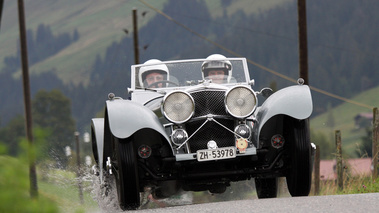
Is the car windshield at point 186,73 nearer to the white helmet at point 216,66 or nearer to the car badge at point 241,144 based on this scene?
the white helmet at point 216,66

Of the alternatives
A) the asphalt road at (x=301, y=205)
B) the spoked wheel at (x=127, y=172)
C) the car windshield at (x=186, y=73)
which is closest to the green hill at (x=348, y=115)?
the car windshield at (x=186, y=73)

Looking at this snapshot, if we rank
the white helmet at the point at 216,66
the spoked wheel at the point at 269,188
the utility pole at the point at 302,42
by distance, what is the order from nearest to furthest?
the spoked wheel at the point at 269,188 → the white helmet at the point at 216,66 → the utility pole at the point at 302,42

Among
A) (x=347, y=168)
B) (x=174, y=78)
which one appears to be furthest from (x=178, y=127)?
(x=347, y=168)

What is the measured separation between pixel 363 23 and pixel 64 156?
564 ft

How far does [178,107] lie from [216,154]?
624 mm

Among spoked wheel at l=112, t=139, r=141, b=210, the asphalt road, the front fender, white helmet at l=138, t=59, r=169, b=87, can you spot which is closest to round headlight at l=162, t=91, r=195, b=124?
the front fender

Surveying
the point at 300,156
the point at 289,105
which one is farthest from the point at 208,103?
the point at 300,156

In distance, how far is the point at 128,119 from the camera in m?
7.76

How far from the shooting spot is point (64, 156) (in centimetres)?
1020

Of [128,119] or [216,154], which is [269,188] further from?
[128,119]

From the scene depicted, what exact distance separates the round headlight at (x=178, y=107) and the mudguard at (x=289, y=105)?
79cm

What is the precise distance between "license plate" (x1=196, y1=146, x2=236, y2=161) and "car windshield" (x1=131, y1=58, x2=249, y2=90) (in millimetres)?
2024

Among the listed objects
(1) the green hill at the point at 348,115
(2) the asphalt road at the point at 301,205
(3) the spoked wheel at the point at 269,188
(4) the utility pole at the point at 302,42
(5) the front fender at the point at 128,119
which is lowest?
(1) the green hill at the point at 348,115

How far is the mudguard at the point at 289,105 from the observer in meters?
7.92
